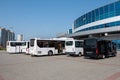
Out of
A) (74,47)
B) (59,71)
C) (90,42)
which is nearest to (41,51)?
(74,47)

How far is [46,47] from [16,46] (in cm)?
1053

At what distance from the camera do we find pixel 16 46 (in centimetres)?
3444

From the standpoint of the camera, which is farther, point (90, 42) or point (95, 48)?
point (90, 42)

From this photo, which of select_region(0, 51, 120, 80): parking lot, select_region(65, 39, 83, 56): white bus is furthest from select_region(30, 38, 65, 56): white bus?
select_region(0, 51, 120, 80): parking lot

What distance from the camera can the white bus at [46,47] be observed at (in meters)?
25.0

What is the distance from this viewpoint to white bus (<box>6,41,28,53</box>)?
34.0 meters

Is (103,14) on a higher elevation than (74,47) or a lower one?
higher

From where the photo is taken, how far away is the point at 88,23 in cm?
6019

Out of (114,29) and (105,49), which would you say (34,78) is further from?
(114,29)

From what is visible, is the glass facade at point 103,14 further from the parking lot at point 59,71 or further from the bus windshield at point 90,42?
the parking lot at point 59,71

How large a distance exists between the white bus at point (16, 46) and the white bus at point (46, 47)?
8.72 metres

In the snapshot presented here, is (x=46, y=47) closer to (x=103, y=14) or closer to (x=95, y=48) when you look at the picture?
(x=95, y=48)

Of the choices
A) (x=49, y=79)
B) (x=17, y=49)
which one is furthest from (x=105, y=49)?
(x=17, y=49)

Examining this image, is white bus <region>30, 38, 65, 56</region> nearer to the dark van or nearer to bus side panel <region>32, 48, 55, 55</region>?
bus side panel <region>32, 48, 55, 55</region>
